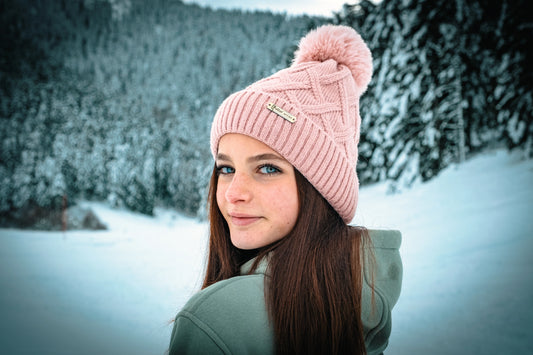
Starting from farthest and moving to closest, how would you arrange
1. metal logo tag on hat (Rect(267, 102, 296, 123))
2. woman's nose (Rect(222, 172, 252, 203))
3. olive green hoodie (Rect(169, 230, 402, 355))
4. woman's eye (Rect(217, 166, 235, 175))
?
woman's eye (Rect(217, 166, 235, 175)) → metal logo tag on hat (Rect(267, 102, 296, 123)) → woman's nose (Rect(222, 172, 252, 203)) → olive green hoodie (Rect(169, 230, 402, 355))

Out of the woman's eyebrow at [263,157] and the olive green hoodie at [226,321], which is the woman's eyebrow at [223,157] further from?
the olive green hoodie at [226,321]

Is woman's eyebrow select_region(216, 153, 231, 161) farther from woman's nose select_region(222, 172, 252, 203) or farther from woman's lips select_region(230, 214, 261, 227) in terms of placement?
woman's lips select_region(230, 214, 261, 227)

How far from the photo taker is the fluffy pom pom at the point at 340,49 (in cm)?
171

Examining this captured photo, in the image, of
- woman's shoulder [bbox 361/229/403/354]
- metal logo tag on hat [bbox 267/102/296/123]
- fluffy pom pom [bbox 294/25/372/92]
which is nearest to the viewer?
woman's shoulder [bbox 361/229/403/354]

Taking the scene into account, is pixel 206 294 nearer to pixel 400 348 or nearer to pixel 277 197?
pixel 277 197

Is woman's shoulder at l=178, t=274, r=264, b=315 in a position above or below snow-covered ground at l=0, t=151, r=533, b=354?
above

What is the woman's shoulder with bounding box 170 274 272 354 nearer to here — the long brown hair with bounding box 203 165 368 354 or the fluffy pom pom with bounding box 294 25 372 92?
the long brown hair with bounding box 203 165 368 354

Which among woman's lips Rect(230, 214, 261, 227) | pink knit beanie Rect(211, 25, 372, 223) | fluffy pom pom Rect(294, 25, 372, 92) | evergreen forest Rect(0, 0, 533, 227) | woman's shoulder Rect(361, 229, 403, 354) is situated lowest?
woman's shoulder Rect(361, 229, 403, 354)

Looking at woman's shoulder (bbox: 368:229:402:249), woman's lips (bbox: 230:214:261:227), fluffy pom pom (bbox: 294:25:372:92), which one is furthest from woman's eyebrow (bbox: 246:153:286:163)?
fluffy pom pom (bbox: 294:25:372:92)

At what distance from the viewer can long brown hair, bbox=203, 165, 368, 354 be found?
0.95 meters

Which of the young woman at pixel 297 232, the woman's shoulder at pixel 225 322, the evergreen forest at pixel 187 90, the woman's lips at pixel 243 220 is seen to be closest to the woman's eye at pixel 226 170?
the young woman at pixel 297 232

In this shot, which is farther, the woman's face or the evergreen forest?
the evergreen forest

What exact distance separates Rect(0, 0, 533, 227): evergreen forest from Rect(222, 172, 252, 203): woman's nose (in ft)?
21.6

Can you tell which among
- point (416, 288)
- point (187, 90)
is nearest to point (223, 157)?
point (416, 288)
